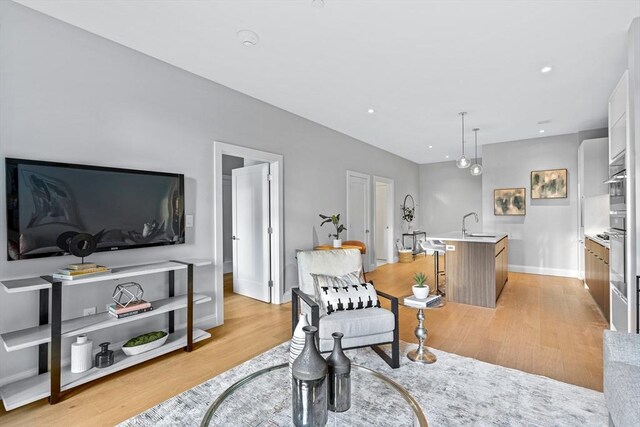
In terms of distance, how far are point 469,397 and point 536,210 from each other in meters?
5.48

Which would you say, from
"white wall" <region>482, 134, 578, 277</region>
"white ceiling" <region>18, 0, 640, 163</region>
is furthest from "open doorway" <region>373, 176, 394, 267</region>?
"white ceiling" <region>18, 0, 640, 163</region>

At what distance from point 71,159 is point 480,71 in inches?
157

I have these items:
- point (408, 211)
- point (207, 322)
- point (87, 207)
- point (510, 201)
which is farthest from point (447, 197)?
point (87, 207)

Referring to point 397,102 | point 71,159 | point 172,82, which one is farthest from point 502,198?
point 71,159

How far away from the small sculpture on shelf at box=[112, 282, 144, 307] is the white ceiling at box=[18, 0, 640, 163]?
2178 millimetres

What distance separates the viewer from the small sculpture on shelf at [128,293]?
2.71 meters

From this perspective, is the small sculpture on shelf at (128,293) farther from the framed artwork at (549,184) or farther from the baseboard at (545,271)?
the framed artwork at (549,184)

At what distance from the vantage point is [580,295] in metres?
4.73

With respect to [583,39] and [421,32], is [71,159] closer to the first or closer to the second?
[421,32]

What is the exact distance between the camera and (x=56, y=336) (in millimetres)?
2096

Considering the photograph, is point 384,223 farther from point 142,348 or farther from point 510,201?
point 142,348

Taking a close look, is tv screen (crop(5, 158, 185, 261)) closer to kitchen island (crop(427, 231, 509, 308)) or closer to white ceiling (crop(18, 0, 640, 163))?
white ceiling (crop(18, 0, 640, 163))

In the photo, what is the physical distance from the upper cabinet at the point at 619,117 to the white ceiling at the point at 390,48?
1.00 feet

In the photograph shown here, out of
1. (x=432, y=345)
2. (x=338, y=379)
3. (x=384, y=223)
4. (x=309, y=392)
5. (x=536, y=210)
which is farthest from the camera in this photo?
(x=384, y=223)
